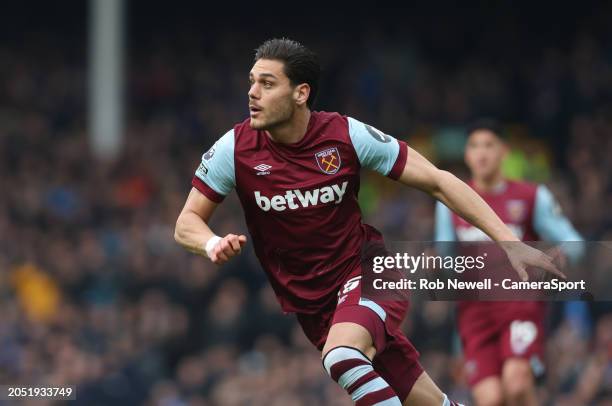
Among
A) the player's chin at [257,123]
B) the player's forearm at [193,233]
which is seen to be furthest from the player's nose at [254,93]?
the player's forearm at [193,233]

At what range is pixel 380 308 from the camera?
748 centimetres

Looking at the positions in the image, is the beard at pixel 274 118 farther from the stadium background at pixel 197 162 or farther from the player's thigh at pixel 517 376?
the stadium background at pixel 197 162

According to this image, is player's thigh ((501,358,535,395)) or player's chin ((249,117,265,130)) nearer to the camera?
player's chin ((249,117,265,130))

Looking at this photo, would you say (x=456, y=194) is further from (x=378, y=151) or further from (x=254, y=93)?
(x=254, y=93)

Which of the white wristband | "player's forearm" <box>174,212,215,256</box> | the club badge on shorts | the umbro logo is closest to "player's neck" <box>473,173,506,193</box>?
the club badge on shorts

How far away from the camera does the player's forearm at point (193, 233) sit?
7.23m

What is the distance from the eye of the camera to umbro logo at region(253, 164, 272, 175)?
750 centimetres

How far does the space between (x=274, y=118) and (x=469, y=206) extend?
109cm

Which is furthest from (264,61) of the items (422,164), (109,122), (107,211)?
(109,122)

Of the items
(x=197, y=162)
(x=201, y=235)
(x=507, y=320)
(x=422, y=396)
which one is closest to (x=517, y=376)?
(x=507, y=320)

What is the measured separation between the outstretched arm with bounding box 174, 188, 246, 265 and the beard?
0.48m

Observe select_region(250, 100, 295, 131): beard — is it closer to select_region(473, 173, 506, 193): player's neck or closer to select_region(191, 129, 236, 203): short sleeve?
select_region(191, 129, 236, 203): short sleeve

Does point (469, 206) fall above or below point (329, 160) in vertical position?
below

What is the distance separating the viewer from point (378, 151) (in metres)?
7.50
